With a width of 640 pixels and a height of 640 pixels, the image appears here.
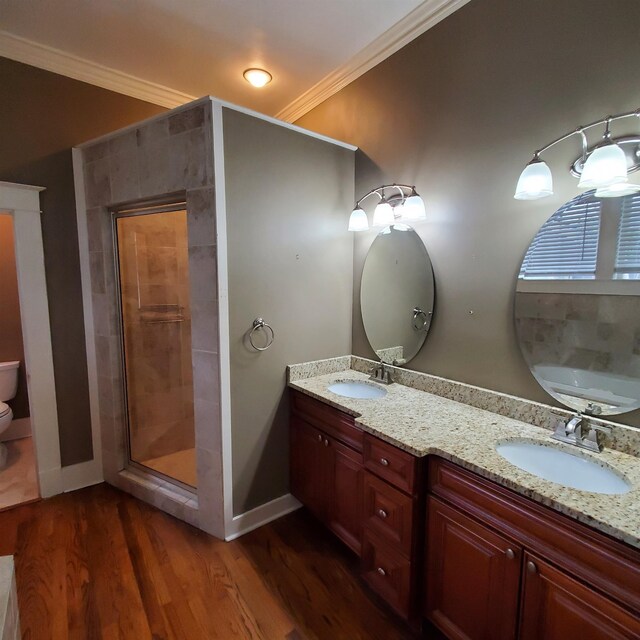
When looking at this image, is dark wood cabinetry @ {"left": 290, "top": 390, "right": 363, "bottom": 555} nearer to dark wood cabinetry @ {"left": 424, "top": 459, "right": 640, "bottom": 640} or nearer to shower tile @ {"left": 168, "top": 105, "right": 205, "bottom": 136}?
dark wood cabinetry @ {"left": 424, "top": 459, "right": 640, "bottom": 640}

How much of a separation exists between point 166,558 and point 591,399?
2.17m

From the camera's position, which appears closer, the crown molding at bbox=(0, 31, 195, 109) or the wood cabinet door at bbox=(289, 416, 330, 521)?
the wood cabinet door at bbox=(289, 416, 330, 521)

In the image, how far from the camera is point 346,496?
1.82 metres

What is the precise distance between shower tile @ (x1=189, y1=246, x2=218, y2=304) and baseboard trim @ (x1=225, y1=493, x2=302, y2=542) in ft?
4.25

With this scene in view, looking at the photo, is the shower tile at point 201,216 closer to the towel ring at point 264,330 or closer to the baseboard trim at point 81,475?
the towel ring at point 264,330

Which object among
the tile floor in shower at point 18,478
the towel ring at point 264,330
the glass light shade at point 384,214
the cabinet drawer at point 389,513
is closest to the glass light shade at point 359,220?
the glass light shade at point 384,214

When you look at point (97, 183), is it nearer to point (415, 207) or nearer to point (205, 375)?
point (205, 375)

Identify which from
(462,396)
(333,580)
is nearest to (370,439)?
(462,396)

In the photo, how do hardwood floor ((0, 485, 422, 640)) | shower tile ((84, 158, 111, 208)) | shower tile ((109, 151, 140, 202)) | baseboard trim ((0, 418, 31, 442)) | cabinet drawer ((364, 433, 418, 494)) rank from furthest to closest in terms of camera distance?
baseboard trim ((0, 418, 31, 442)) → shower tile ((84, 158, 111, 208)) → shower tile ((109, 151, 140, 202)) → hardwood floor ((0, 485, 422, 640)) → cabinet drawer ((364, 433, 418, 494))

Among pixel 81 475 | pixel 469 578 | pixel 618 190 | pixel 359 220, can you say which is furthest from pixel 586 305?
pixel 81 475

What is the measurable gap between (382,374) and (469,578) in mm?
1111

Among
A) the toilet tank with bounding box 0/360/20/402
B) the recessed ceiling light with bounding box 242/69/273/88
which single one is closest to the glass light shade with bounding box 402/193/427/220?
the recessed ceiling light with bounding box 242/69/273/88

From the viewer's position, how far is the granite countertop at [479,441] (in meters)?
0.95

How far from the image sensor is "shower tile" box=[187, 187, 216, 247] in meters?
1.81
